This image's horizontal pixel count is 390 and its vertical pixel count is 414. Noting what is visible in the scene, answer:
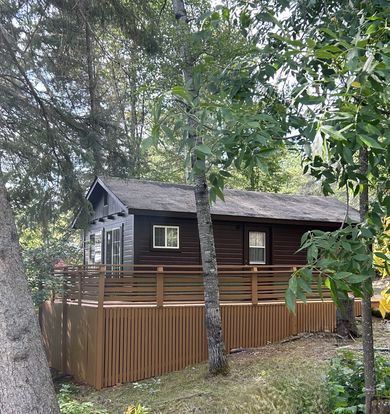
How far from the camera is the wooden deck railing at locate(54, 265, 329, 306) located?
9.30 metres

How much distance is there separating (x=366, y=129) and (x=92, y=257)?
14797mm

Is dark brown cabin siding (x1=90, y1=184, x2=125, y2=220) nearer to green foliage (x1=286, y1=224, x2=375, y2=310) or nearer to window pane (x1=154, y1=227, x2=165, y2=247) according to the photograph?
window pane (x1=154, y1=227, x2=165, y2=247)

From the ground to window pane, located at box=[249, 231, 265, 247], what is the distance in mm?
4315

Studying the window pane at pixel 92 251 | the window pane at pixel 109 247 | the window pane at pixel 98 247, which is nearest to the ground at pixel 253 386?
the window pane at pixel 109 247

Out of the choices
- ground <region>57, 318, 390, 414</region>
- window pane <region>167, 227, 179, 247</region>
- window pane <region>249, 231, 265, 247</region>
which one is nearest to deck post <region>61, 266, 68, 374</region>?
ground <region>57, 318, 390, 414</region>

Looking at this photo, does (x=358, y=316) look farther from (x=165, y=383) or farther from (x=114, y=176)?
(x=114, y=176)

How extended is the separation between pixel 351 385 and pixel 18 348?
9.80 feet

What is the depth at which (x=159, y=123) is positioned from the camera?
7.49 feet

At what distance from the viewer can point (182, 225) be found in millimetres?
13086

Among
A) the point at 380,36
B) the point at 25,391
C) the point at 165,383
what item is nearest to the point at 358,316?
the point at 165,383

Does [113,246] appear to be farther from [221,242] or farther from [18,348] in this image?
[18,348]

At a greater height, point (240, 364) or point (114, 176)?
point (114, 176)

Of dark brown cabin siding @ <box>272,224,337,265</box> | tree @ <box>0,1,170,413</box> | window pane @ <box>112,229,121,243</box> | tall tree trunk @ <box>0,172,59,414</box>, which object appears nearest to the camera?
tall tree trunk @ <box>0,172,59,414</box>

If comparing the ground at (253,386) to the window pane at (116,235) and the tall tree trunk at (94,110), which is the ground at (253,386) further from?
the window pane at (116,235)
